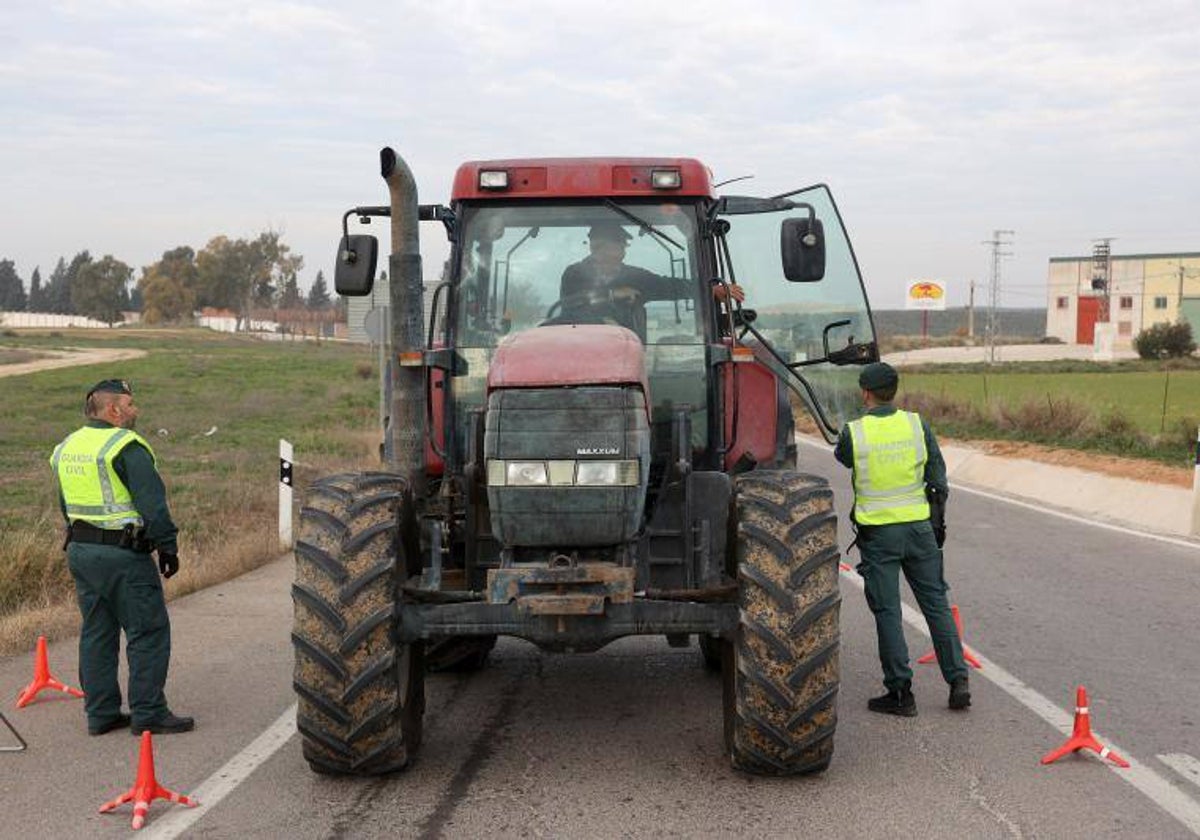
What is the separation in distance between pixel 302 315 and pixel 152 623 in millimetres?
164656

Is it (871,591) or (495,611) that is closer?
(495,611)

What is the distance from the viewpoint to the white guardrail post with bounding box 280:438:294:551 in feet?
44.7

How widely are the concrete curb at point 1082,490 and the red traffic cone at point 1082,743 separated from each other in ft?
30.5

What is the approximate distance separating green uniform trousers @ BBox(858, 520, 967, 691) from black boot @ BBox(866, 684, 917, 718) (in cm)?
4

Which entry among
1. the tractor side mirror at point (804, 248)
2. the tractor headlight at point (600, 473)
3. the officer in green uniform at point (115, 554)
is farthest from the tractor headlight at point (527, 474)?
the officer in green uniform at point (115, 554)

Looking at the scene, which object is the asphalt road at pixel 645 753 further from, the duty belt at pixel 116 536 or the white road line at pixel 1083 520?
the white road line at pixel 1083 520

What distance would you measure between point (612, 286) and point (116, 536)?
109 inches

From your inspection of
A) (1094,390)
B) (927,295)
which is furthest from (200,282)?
(1094,390)

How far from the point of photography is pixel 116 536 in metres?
6.82

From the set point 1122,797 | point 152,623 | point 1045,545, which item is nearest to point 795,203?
point 1122,797

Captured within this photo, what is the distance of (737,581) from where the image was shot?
5883mm

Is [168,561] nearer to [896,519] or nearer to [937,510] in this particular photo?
[896,519]

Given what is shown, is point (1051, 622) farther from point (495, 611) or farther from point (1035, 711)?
point (495, 611)

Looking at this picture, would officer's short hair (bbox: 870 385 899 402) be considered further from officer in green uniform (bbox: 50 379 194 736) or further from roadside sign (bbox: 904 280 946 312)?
roadside sign (bbox: 904 280 946 312)
